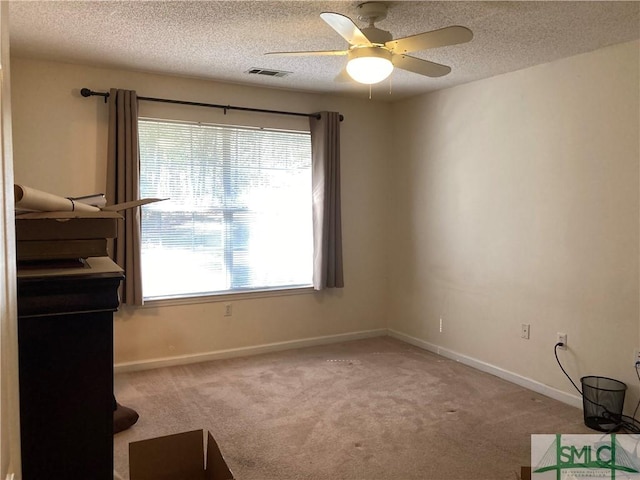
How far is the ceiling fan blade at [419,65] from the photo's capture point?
2.78 meters

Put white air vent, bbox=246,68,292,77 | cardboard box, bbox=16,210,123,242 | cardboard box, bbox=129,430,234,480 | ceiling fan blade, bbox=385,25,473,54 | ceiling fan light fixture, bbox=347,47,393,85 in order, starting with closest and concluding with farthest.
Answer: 1. cardboard box, bbox=16,210,123,242
2. cardboard box, bbox=129,430,234,480
3. ceiling fan blade, bbox=385,25,473,54
4. ceiling fan light fixture, bbox=347,47,393,85
5. white air vent, bbox=246,68,292,77

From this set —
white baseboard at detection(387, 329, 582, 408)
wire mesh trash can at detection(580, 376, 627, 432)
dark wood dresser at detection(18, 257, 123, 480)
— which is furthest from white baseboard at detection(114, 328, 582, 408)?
dark wood dresser at detection(18, 257, 123, 480)

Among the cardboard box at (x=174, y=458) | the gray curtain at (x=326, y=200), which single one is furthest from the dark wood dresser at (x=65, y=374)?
the gray curtain at (x=326, y=200)

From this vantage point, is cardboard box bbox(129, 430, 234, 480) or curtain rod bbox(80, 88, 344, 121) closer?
cardboard box bbox(129, 430, 234, 480)

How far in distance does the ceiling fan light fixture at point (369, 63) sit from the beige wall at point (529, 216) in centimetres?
165

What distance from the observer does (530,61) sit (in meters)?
3.66

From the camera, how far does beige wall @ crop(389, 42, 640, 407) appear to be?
10.7 feet

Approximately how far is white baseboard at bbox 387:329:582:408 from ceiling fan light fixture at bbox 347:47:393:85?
8.34 ft

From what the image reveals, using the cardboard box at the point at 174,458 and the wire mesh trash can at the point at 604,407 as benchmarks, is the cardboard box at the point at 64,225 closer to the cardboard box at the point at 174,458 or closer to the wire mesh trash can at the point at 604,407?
the cardboard box at the point at 174,458

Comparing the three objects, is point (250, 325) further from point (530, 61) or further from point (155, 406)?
point (530, 61)

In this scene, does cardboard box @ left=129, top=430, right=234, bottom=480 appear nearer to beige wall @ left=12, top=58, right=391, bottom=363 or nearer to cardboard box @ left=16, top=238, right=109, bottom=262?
cardboard box @ left=16, top=238, right=109, bottom=262

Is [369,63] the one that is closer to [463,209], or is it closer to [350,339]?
[463,209]

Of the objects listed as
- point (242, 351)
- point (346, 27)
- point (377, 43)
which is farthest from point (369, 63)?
point (242, 351)

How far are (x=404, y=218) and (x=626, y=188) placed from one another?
2.22 meters
